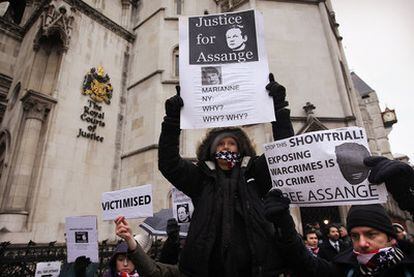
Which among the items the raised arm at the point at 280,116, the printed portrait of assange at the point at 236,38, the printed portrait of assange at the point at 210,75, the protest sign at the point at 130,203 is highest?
the printed portrait of assange at the point at 236,38

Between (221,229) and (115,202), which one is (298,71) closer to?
(115,202)

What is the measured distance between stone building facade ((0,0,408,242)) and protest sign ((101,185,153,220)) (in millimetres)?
7198

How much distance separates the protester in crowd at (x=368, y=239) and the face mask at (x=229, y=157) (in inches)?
16.0

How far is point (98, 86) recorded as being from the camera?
43.0ft

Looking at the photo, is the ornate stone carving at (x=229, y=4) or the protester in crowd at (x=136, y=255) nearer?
the protester in crowd at (x=136, y=255)

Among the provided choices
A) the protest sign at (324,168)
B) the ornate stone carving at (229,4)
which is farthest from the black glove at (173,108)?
the ornate stone carving at (229,4)

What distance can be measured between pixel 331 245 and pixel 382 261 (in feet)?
11.1

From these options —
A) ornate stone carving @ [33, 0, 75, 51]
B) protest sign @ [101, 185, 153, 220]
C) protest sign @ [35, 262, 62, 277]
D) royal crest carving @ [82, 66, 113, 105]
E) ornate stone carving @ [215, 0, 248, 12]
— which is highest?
ornate stone carving @ [215, 0, 248, 12]

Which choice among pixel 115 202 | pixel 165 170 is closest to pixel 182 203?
pixel 115 202

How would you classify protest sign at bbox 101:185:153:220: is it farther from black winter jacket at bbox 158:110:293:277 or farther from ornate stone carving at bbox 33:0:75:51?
ornate stone carving at bbox 33:0:75:51

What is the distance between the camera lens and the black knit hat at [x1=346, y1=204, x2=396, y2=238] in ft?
5.77

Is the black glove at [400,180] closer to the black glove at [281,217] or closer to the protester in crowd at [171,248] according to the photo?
the black glove at [281,217]

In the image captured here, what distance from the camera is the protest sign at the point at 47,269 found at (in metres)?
4.58

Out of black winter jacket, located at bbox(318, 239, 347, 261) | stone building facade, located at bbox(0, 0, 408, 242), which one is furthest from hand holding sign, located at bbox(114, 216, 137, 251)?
stone building facade, located at bbox(0, 0, 408, 242)
